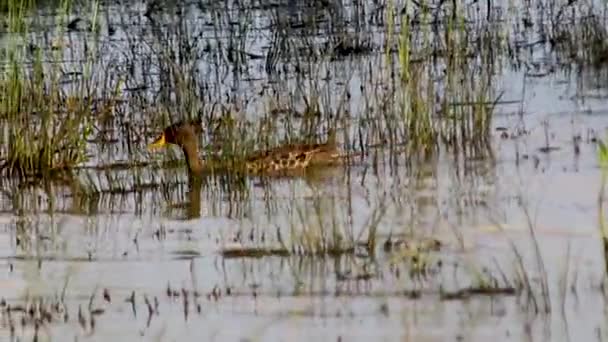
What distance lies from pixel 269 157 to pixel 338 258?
2.42m

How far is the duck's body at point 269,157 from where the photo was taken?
385 inches

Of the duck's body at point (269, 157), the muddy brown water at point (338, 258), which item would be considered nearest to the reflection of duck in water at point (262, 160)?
the duck's body at point (269, 157)

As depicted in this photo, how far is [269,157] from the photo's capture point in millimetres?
9805

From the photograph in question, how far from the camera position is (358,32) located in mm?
14484

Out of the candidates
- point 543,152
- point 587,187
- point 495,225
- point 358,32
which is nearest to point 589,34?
point 358,32

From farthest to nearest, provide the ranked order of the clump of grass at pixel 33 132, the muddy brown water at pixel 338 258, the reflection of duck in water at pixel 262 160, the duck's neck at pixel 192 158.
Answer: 1. the clump of grass at pixel 33 132
2. the duck's neck at pixel 192 158
3. the reflection of duck in water at pixel 262 160
4. the muddy brown water at pixel 338 258

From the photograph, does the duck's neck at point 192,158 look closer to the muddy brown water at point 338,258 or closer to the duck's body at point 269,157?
the duck's body at point 269,157

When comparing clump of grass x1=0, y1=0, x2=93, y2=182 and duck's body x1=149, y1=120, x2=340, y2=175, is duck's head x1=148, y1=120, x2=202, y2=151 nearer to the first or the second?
duck's body x1=149, y1=120, x2=340, y2=175

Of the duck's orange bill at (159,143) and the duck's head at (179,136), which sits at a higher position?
the duck's head at (179,136)

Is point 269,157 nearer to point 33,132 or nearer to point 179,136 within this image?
point 179,136

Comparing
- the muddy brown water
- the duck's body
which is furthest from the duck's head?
the muddy brown water

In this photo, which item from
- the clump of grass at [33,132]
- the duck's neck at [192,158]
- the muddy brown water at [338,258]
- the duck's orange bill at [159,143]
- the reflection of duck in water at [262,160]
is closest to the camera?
the muddy brown water at [338,258]

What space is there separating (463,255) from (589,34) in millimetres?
5702

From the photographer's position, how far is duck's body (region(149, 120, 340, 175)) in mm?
9773
